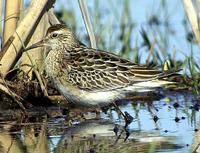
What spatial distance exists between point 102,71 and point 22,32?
1091 millimetres

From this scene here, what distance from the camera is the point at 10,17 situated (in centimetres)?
1105

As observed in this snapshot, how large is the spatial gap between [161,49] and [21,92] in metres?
2.62

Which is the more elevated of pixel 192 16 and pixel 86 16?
pixel 86 16

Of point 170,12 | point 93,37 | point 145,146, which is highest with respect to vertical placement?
point 170,12

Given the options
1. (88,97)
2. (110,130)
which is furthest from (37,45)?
(110,130)

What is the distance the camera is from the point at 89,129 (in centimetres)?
989

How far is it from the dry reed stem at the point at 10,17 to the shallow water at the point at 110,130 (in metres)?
1.02

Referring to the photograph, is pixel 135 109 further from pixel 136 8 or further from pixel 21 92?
pixel 136 8

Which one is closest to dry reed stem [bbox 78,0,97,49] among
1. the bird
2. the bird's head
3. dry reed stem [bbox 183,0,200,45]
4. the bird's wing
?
the bird's head

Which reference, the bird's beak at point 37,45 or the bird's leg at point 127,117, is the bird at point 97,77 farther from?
the bird's leg at point 127,117

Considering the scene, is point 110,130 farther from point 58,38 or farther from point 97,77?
point 58,38

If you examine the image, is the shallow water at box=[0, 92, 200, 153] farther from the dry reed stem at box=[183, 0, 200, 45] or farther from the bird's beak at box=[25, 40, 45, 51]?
the dry reed stem at box=[183, 0, 200, 45]

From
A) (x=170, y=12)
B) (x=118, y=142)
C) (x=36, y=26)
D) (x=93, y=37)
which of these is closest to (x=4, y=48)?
(x=36, y=26)

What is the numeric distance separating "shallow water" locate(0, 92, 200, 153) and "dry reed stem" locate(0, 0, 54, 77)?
0.62 meters
